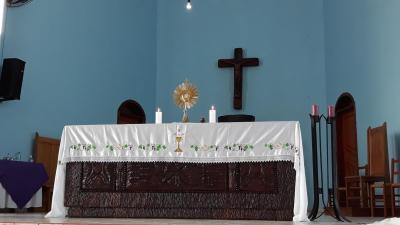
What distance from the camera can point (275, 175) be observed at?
4.04 metres

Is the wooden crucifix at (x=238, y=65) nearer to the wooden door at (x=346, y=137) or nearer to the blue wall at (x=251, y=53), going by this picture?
the blue wall at (x=251, y=53)

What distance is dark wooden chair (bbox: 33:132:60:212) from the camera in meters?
6.62

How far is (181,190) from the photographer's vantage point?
4191 millimetres

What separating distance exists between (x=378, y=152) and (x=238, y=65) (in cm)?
373

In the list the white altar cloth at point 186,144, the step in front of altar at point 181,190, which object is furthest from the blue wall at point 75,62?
the step in front of altar at point 181,190

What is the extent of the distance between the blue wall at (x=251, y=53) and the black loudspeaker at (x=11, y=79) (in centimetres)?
369

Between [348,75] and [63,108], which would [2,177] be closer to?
[63,108]

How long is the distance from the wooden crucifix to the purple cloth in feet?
13.4

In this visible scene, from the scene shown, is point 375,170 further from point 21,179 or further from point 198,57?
point 198,57

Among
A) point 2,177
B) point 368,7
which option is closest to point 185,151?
point 2,177

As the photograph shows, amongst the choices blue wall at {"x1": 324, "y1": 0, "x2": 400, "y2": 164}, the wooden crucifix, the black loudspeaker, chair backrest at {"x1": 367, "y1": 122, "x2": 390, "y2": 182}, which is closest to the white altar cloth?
the black loudspeaker

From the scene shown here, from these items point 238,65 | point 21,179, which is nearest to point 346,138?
point 238,65

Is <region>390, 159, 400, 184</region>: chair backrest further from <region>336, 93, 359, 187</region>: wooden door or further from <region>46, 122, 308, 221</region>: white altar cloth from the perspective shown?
<region>46, 122, 308, 221</region>: white altar cloth

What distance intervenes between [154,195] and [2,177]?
2.31 metres
